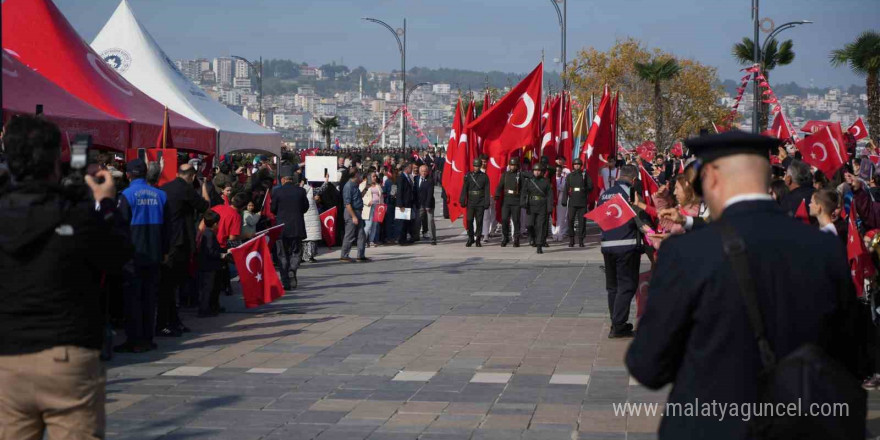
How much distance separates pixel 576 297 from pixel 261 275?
433 centimetres

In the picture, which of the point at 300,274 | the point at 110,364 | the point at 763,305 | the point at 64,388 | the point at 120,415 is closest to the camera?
the point at 763,305

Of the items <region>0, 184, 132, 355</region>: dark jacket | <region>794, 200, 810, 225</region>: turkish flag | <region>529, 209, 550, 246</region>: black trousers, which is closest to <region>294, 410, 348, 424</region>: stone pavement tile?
<region>0, 184, 132, 355</region>: dark jacket

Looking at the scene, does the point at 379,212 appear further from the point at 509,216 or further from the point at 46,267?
the point at 46,267

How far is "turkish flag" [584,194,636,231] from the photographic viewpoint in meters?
10.5

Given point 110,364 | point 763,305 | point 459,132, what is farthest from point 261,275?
point 459,132

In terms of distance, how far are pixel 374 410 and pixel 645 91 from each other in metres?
57.1

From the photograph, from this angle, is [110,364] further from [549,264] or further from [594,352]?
[549,264]

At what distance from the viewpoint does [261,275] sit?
11.6 m

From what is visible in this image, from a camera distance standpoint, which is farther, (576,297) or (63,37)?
(63,37)

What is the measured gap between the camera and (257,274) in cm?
1161

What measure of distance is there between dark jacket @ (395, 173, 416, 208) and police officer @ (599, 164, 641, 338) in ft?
38.6

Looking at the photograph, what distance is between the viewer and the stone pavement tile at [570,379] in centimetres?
851

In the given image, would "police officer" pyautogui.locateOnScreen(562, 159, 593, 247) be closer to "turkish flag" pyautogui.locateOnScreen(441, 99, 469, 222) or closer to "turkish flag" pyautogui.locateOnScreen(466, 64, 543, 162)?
"turkish flag" pyautogui.locateOnScreen(466, 64, 543, 162)

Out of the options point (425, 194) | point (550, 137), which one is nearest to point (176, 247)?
point (425, 194)
